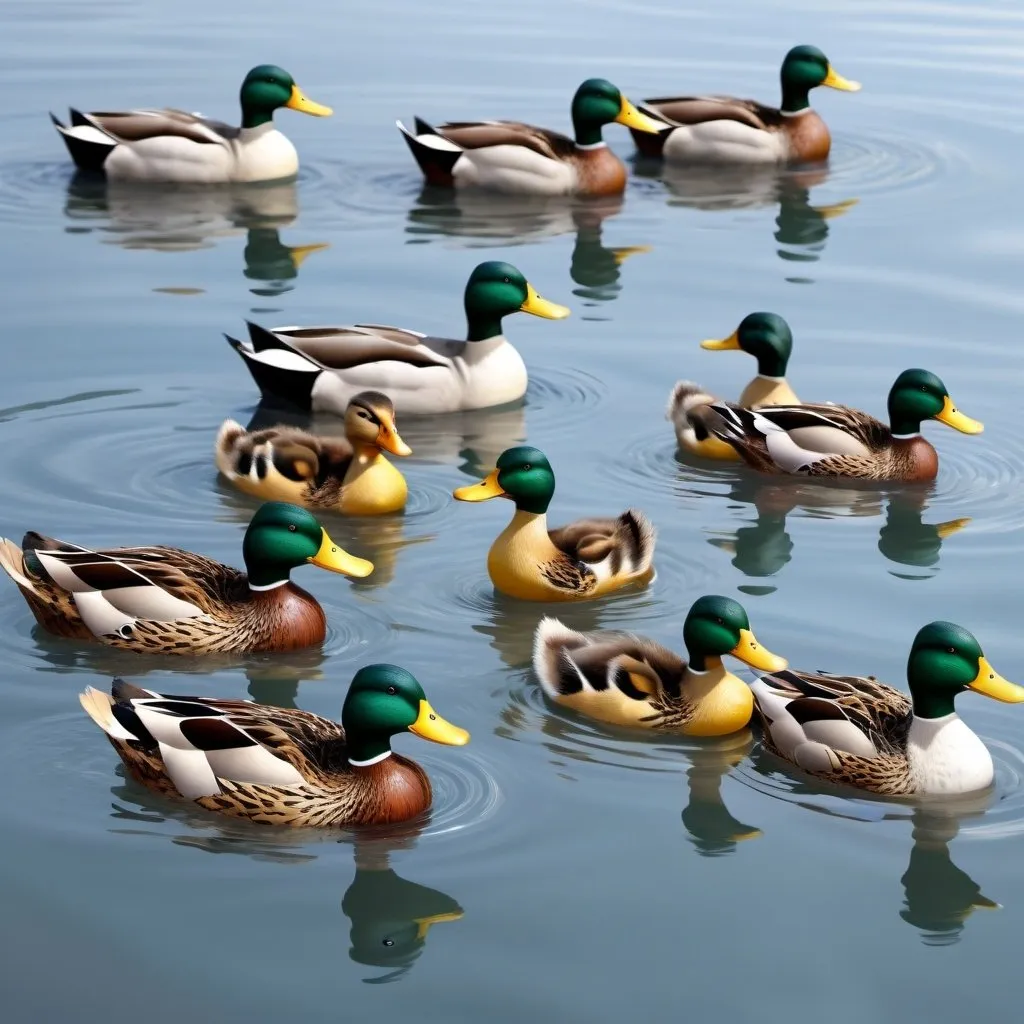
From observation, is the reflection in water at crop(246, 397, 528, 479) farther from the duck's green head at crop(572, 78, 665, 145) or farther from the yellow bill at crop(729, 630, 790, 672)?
the duck's green head at crop(572, 78, 665, 145)

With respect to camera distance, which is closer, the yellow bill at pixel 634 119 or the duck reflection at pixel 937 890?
the duck reflection at pixel 937 890

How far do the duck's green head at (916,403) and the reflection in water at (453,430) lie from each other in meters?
2.12

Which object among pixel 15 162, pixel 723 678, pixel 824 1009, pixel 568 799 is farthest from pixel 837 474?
pixel 15 162

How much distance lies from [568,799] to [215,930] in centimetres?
153

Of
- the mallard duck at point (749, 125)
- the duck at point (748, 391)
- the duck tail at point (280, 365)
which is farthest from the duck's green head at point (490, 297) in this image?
the mallard duck at point (749, 125)

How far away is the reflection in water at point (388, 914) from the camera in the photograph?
7.34m

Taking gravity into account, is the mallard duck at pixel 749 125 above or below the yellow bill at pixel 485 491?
below

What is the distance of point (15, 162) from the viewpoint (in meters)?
18.6

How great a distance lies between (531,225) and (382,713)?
9580 millimetres

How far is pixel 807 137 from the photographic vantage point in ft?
61.4

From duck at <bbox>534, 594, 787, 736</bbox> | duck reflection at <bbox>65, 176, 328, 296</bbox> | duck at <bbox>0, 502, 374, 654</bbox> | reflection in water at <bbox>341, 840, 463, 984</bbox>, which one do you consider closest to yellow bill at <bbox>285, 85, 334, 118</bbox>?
duck reflection at <bbox>65, 176, 328, 296</bbox>

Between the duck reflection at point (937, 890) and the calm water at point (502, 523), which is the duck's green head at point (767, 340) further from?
the duck reflection at point (937, 890)

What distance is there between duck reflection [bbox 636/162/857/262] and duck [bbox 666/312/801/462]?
4.00m

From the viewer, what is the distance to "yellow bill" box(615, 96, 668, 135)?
59.3 feet
